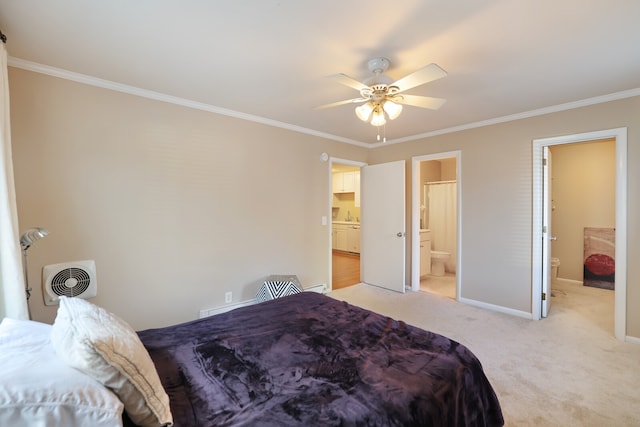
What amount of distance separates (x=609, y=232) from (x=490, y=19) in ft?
15.8

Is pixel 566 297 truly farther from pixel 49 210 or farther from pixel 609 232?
pixel 49 210

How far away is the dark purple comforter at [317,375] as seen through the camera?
1068mm

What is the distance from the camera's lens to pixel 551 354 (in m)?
2.57

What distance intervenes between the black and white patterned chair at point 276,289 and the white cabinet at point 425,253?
9.17 feet

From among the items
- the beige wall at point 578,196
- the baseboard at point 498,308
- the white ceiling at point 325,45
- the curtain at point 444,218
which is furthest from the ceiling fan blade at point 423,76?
the beige wall at point 578,196

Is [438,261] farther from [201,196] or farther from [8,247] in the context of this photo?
[8,247]

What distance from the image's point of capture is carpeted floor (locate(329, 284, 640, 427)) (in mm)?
1876

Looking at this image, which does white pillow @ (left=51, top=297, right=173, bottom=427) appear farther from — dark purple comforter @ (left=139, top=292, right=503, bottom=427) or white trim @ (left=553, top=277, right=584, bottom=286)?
white trim @ (left=553, top=277, right=584, bottom=286)

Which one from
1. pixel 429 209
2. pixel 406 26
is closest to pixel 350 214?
pixel 429 209

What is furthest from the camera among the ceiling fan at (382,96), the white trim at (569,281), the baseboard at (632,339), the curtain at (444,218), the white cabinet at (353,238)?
the white cabinet at (353,238)

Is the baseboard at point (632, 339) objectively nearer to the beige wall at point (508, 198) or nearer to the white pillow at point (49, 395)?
the beige wall at point (508, 198)

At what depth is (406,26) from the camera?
178 cm

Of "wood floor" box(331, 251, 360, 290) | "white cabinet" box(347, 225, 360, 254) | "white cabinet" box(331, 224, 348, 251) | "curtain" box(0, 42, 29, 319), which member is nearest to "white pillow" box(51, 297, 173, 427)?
"curtain" box(0, 42, 29, 319)

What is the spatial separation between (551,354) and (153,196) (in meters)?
4.07
